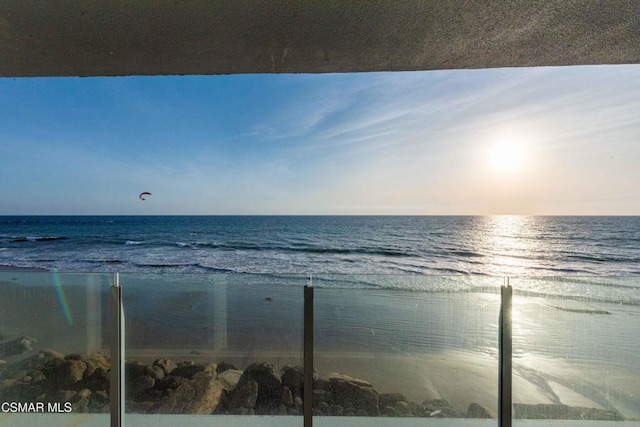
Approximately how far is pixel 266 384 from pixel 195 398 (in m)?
0.40

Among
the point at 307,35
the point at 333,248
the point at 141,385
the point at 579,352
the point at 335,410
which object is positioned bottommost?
the point at 333,248

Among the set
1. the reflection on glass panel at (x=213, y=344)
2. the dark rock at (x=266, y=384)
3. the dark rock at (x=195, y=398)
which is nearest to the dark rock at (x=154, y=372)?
the reflection on glass panel at (x=213, y=344)

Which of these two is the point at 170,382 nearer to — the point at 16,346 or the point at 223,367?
the point at 223,367

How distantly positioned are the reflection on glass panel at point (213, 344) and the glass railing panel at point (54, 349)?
0.15m

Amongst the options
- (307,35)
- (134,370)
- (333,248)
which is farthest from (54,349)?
(333,248)

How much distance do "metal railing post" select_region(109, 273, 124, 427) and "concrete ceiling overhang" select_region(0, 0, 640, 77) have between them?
115cm

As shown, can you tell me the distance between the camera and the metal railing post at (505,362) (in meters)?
1.61

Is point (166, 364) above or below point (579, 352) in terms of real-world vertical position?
below

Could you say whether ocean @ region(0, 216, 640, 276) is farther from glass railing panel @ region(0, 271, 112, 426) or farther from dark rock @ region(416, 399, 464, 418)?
glass railing panel @ region(0, 271, 112, 426)

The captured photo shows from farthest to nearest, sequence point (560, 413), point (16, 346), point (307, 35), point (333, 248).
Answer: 1. point (333, 248)
2. point (16, 346)
3. point (560, 413)
4. point (307, 35)

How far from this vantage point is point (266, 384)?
1.67 meters

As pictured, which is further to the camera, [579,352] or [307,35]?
[579,352]

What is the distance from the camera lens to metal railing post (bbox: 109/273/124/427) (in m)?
1.66

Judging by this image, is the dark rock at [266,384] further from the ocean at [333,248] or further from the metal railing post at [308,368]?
the ocean at [333,248]
